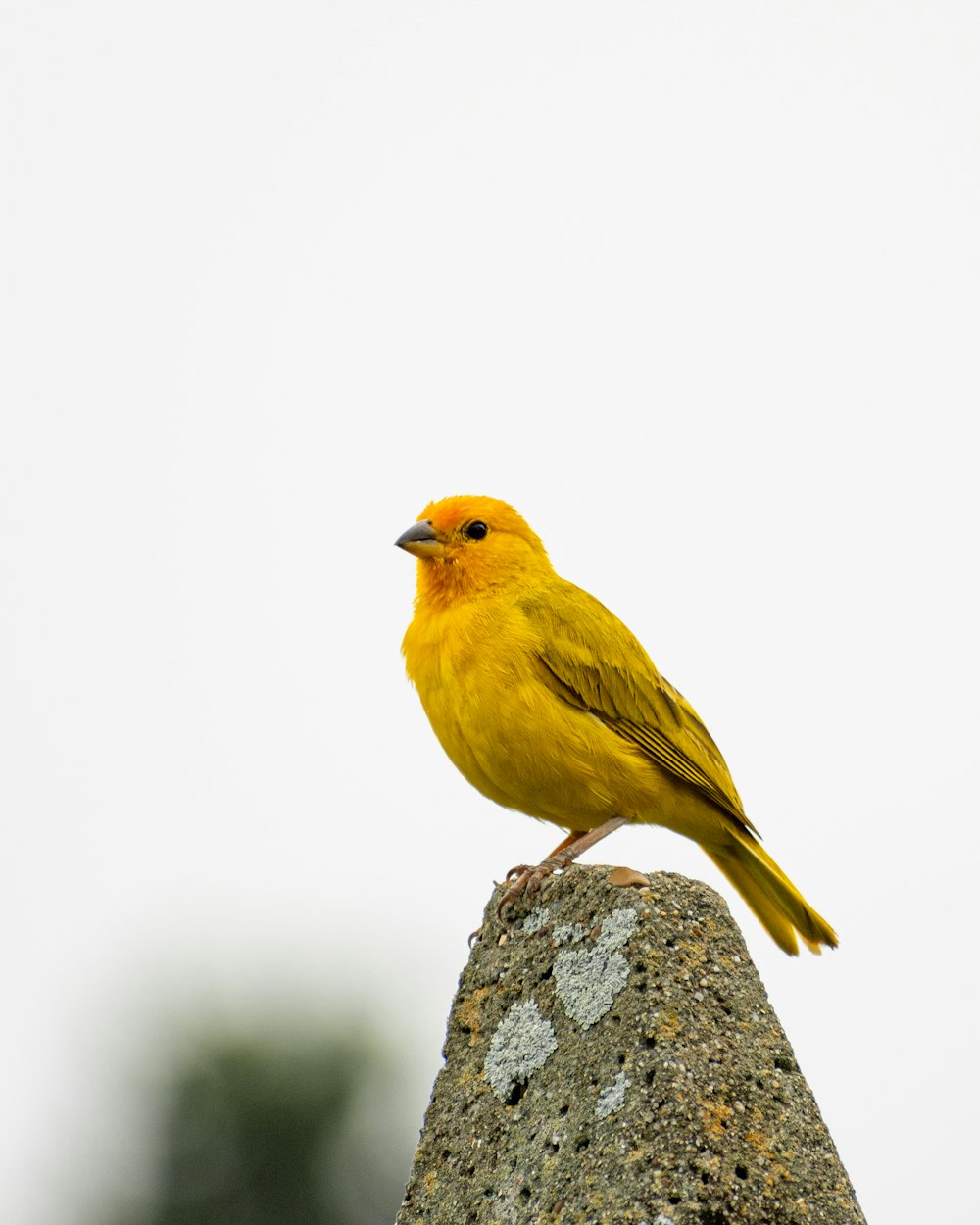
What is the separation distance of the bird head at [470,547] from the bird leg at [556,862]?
1065 mm

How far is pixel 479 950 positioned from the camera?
3828 mm

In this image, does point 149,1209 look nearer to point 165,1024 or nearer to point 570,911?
point 165,1024

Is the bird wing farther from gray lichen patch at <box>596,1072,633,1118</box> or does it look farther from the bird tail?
gray lichen patch at <box>596,1072,633,1118</box>

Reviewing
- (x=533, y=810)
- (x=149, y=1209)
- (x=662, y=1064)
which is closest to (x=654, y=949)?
(x=662, y=1064)

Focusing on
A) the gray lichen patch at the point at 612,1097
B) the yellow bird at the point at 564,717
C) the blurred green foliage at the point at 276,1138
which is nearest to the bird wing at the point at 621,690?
the yellow bird at the point at 564,717

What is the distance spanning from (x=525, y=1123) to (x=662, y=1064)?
1.42 feet

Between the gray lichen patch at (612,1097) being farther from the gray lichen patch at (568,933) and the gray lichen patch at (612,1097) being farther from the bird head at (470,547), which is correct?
the bird head at (470,547)

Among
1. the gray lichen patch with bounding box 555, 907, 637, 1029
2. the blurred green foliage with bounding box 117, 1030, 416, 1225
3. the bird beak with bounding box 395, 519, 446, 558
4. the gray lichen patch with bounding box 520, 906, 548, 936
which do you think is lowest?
the blurred green foliage with bounding box 117, 1030, 416, 1225

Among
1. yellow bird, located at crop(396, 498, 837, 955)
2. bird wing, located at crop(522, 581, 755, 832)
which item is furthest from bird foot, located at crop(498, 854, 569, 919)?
bird wing, located at crop(522, 581, 755, 832)

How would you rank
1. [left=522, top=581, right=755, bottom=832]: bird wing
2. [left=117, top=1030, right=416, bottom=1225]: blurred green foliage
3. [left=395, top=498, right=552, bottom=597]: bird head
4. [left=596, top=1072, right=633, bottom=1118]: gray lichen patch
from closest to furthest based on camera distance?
1. [left=596, top=1072, right=633, bottom=1118]: gray lichen patch
2. [left=522, top=581, right=755, bottom=832]: bird wing
3. [left=395, top=498, right=552, bottom=597]: bird head
4. [left=117, top=1030, right=416, bottom=1225]: blurred green foliage

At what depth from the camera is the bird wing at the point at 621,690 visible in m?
5.78

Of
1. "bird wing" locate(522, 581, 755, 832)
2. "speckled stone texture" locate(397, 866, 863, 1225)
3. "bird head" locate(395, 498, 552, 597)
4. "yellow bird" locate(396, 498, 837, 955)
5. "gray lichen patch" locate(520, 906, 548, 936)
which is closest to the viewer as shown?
"speckled stone texture" locate(397, 866, 863, 1225)

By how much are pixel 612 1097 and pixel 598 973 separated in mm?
303

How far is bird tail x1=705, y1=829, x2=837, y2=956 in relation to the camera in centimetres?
554
